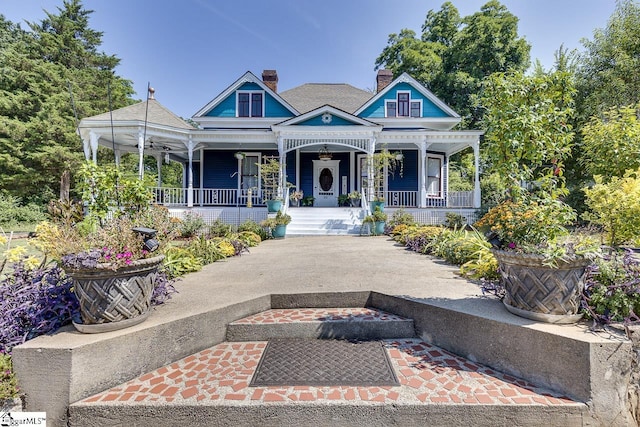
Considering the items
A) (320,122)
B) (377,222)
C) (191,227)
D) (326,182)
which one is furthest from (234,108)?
(377,222)

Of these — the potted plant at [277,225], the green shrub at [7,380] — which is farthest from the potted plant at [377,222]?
the green shrub at [7,380]

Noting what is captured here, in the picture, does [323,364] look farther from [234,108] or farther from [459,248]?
[234,108]

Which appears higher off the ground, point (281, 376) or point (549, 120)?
point (549, 120)

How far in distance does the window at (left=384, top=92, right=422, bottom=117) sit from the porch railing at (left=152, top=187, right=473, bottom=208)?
4.18m

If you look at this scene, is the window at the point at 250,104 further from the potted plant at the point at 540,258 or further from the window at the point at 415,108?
the potted plant at the point at 540,258

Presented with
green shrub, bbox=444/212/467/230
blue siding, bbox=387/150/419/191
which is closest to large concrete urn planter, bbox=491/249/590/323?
green shrub, bbox=444/212/467/230

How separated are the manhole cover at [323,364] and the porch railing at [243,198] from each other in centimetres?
1043

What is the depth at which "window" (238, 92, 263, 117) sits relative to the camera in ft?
47.2

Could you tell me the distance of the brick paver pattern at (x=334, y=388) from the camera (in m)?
1.97

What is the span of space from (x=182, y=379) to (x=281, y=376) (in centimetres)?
78

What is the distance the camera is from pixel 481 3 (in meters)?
19.8

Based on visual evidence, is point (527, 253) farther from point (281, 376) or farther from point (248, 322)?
point (248, 322)

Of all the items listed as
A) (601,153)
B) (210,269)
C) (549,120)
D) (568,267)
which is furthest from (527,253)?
(601,153)

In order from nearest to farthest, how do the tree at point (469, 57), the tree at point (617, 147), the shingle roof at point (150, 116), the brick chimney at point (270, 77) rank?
the tree at point (617, 147) < the shingle roof at point (150, 116) < the brick chimney at point (270, 77) < the tree at point (469, 57)
